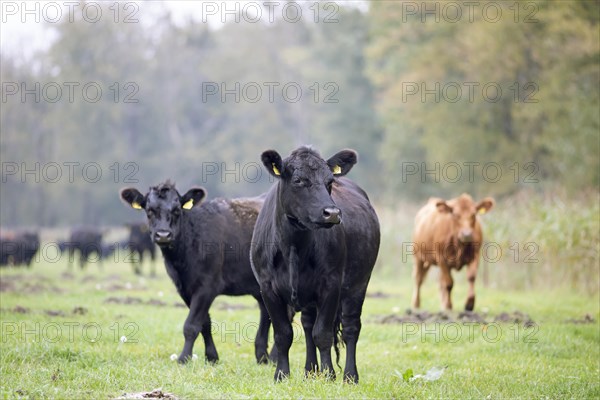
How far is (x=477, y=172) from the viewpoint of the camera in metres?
36.5

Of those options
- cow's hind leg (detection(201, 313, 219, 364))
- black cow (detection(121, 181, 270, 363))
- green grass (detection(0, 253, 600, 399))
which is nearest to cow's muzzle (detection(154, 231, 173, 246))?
black cow (detection(121, 181, 270, 363))

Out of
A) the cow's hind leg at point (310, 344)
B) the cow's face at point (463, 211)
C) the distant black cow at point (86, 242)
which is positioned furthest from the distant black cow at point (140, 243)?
the cow's hind leg at point (310, 344)

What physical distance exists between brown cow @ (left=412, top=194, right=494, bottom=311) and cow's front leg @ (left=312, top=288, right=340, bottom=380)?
7786 mm

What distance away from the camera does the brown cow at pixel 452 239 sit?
622 inches

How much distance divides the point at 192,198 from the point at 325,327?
11.9 feet

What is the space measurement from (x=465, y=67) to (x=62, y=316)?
964 inches

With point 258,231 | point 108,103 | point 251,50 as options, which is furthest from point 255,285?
point 251,50

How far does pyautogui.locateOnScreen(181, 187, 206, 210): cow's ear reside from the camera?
11055 mm

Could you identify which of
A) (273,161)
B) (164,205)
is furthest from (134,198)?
(273,161)

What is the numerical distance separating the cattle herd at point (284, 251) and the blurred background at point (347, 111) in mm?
8849

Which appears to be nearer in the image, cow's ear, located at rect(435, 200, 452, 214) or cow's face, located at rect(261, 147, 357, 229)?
cow's face, located at rect(261, 147, 357, 229)

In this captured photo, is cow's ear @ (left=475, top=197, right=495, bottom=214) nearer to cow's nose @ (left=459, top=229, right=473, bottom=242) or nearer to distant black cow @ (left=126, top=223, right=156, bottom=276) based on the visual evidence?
cow's nose @ (left=459, top=229, right=473, bottom=242)

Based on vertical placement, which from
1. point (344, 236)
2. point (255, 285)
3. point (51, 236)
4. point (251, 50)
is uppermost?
Result: point (251, 50)

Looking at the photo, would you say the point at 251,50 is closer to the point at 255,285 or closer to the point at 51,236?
the point at 51,236
